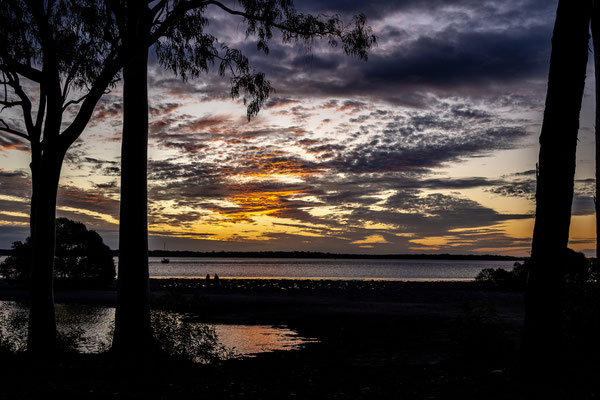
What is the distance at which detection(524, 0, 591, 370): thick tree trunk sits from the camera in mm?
7660

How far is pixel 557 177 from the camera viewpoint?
7.68 m

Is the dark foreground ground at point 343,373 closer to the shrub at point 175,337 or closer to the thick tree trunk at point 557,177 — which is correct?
the shrub at point 175,337

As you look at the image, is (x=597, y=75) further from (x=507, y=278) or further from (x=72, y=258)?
(x=72, y=258)

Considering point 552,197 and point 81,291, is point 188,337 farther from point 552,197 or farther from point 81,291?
point 81,291

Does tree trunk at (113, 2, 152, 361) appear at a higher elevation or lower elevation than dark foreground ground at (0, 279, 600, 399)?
higher

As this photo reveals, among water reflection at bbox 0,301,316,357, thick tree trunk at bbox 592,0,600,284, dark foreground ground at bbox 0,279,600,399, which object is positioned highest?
thick tree trunk at bbox 592,0,600,284

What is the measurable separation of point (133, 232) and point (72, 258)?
37.9m

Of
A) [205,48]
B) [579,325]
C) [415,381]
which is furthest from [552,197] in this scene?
[205,48]

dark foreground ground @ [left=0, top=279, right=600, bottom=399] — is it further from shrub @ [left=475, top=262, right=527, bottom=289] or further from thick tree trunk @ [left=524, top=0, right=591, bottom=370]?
shrub @ [left=475, top=262, right=527, bottom=289]

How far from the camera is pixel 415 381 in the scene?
9023mm

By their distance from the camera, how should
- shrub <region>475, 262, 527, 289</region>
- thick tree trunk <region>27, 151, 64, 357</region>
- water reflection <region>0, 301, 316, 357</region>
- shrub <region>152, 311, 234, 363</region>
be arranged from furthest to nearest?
1. shrub <region>475, 262, 527, 289</region>
2. water reflection <region>0, 301, 316, 357</region>
3. shrub <region>152, 311, 234, 363</region>
4. thick tree trunk <region>27, 151, 64, 357</region>

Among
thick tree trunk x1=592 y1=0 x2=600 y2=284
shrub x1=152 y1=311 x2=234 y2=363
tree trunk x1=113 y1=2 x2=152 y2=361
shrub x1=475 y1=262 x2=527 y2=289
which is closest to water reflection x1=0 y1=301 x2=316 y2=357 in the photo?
shrub x1=152 y1=311 x2=234 y2=363

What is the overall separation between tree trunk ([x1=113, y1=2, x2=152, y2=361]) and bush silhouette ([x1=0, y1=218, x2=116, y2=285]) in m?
36.8

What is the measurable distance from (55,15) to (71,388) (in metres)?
9.58
